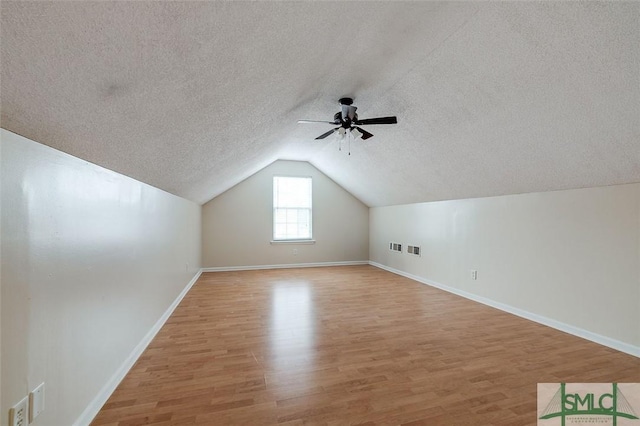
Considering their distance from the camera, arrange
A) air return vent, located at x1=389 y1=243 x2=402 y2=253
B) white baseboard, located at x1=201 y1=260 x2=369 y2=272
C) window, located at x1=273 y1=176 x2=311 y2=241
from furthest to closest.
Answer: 1. window, located at x1=273 y1=176 x2=311 y2=241
2. white baseboard, located at x1=201 y1=260 x2=369 y2=272
3. air return vent, located at x1=389 y1=243 x2=402 y2=253

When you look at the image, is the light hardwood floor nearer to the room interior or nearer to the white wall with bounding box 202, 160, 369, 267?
the room interior

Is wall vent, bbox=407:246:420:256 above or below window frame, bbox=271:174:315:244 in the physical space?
below

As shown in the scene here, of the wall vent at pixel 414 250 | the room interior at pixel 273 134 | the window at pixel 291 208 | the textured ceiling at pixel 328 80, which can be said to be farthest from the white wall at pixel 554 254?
the window at pixel 291 208

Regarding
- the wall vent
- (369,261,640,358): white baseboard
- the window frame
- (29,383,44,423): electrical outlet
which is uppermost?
the window frame

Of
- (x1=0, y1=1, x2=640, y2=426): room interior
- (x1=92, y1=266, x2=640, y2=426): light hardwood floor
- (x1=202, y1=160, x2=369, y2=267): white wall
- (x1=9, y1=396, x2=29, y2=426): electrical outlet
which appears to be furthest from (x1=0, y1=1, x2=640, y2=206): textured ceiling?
(x1=202, y1=160, x2=369, y2=267): white wall

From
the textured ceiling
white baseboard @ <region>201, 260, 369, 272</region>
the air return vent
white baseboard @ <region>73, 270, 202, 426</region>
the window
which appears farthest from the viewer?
the window

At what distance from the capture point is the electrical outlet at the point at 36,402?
123cm

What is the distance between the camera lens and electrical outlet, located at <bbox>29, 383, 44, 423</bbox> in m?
1.23

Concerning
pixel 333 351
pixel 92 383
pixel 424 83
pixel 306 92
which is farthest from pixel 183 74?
pixel 333 351

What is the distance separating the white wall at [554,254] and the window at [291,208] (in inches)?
124

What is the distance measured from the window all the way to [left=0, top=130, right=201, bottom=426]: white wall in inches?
176

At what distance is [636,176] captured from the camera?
2.55 metres

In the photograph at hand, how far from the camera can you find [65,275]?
1.49m

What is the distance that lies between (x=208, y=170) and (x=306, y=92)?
1.68 metres
